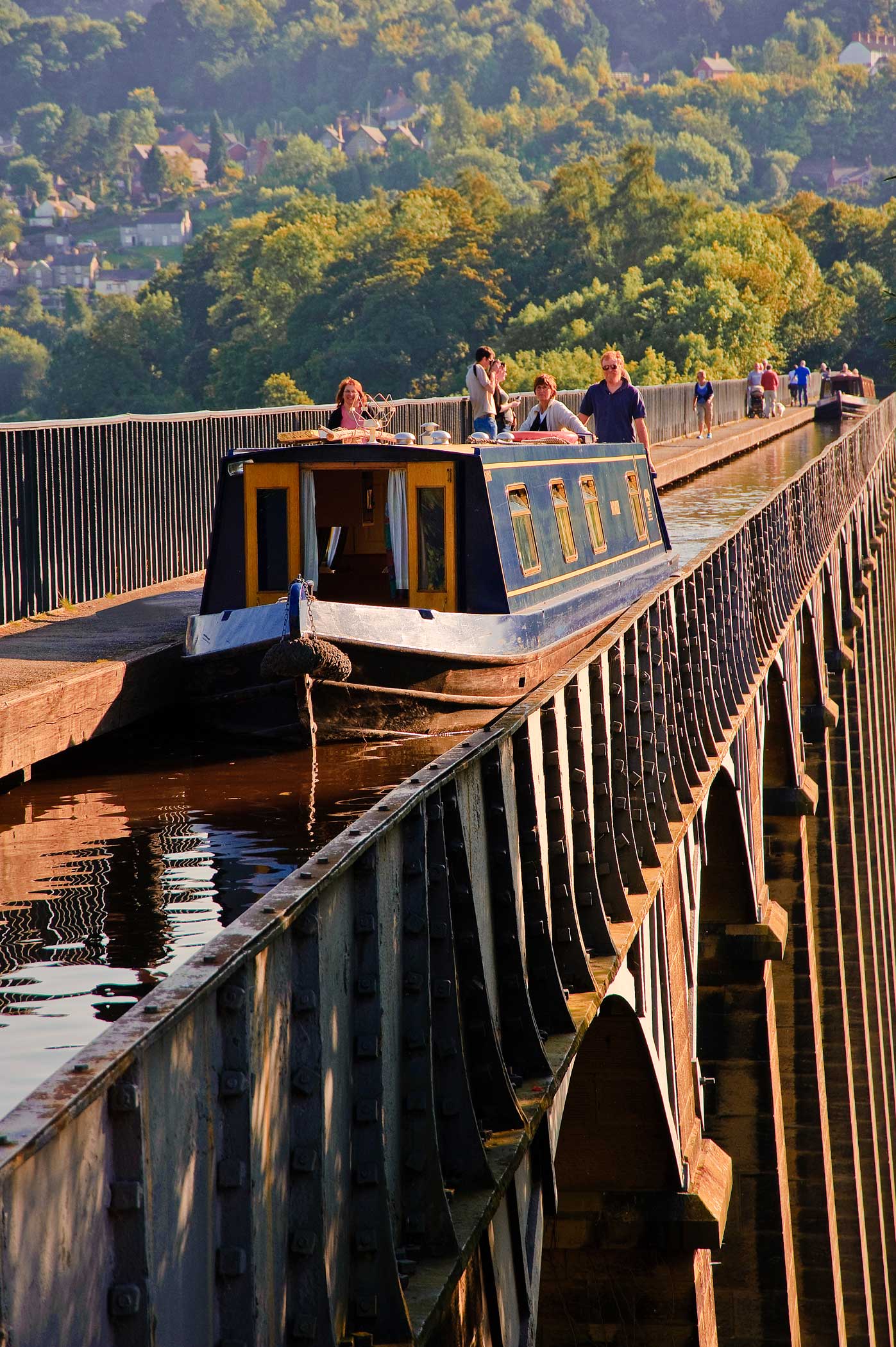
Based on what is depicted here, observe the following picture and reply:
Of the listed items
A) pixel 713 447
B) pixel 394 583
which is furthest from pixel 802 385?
pixel 394 583

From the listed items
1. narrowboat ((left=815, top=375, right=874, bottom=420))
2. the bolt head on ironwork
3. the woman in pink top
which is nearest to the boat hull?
the woman in pink top

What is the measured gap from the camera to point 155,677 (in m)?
11.5

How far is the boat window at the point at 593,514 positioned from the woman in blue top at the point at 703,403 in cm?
2911

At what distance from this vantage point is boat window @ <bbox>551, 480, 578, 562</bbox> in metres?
13.5

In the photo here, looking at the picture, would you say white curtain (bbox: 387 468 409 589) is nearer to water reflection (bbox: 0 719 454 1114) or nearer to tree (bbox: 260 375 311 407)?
water reflection (bbox: 0 719 454 1114)

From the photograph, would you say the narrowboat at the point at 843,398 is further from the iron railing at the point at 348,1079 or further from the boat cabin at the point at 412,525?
the iron railing at the point at 348,1079

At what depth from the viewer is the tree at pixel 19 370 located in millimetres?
162750

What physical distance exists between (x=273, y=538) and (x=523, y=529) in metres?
1.68

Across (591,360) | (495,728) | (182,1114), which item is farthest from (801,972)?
(591,360)

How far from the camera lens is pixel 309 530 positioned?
11.9 metres

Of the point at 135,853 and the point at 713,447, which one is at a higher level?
the point at 713,447

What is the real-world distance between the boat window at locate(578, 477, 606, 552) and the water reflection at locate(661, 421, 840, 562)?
1.08 metres

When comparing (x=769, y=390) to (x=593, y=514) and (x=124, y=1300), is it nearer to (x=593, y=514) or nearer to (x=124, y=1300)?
(x=593, y=514)

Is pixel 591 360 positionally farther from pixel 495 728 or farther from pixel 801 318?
pixel 495 728
